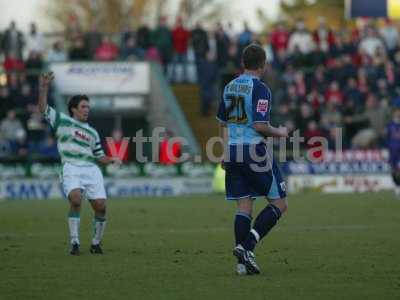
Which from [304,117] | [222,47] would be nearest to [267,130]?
[304,117]

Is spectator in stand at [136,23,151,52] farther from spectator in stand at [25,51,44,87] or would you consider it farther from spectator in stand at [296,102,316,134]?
spectator in stand at [296,102,316,134]

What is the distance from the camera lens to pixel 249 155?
1184 centimetres

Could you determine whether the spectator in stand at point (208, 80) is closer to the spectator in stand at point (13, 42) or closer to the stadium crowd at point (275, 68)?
the stadium crowd at point (275, 68)

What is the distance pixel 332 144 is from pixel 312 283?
22.3m

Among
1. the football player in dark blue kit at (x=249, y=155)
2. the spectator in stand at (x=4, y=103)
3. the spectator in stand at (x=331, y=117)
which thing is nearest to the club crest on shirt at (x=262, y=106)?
the football player in dark blue kit at (x=249, y=155)

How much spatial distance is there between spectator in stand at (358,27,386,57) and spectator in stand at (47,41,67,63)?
885 cm

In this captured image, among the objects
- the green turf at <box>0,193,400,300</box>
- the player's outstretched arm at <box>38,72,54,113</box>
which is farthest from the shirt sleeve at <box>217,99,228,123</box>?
the player's outstretched arm at <box>38,72,54,113</box>

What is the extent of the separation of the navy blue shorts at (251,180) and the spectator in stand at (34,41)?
23180 millimetres

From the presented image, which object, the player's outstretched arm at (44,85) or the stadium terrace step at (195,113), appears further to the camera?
the stadium terrace step at (195,113)

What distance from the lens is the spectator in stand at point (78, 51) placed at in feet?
115

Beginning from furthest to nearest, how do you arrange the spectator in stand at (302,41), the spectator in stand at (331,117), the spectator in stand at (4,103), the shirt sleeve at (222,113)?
the spectator in stand at (302,41) < the spectator in stand at (331,117) < the spectator in stand at (4,103) < the shirt sleeve at (222,113)

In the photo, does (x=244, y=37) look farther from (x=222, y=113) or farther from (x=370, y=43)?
(x=222, y=113)

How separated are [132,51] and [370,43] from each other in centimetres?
720

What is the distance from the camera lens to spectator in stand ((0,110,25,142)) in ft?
107
